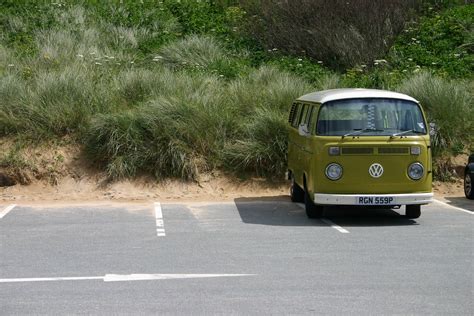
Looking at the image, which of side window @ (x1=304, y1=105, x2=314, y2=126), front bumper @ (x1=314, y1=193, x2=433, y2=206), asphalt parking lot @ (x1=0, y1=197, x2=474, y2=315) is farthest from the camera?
side window @ (x1=304, y1=105, x2=314, y2=126)

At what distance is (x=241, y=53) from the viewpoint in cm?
2286

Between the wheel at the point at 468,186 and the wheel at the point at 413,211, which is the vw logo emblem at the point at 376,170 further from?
the wheel at the point at 468,186

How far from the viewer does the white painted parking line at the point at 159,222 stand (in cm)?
1197

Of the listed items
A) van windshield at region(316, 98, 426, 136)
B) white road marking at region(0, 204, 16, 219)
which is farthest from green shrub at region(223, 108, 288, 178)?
white road marking at region(0, 204, 16, 219)

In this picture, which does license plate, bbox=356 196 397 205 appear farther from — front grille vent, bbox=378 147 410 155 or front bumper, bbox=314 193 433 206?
front grille vent, bbox=378 147 410 155

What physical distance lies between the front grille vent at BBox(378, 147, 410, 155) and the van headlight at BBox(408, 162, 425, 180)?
208 millimetres

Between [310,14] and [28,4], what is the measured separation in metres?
8.26

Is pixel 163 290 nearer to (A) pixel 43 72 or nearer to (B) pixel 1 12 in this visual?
(A) pixel 43 72

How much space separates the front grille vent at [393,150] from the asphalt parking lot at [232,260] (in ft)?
3.49

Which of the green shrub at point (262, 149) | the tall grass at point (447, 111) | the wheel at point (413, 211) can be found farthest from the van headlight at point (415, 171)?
the tall grass at point (447, 111)

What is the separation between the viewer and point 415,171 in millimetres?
12531

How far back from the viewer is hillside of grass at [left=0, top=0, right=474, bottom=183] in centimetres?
1647

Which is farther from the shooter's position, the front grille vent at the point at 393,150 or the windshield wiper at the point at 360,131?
the windshield wiper at the point at 360,131

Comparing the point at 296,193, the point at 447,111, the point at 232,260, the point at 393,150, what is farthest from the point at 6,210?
the point at 447,111
